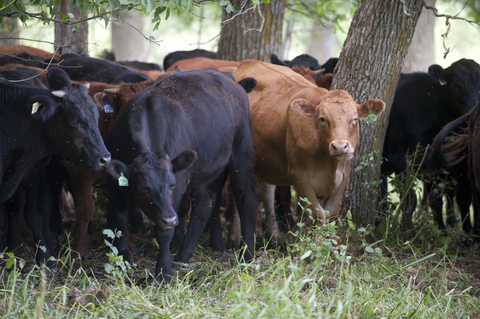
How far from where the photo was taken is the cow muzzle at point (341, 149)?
455 centimetres

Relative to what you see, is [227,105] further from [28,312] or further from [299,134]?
[28,312]

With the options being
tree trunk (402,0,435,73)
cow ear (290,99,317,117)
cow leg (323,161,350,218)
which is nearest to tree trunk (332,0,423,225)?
cow leg (323,161,350,218)

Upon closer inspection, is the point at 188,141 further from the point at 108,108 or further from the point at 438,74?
the point at 438,74

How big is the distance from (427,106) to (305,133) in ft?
8.57

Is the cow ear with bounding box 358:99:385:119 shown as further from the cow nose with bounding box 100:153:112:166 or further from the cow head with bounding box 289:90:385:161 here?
the cow nose with bounding box 100:153:112:166

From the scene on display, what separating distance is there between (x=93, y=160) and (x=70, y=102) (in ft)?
1.71

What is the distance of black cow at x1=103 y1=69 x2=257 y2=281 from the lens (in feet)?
13.4

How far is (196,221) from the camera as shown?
205 inches

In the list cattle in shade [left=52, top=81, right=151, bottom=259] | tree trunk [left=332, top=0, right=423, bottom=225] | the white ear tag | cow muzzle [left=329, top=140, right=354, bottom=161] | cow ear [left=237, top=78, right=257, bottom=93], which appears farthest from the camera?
cow ear [left=237, top=78, right=257, bottom=93]

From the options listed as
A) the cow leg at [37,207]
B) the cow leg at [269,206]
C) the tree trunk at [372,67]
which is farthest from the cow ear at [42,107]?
the tree trunk at [372,67]

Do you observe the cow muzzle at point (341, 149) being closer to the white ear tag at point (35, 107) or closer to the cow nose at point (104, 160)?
the cow nose at point (104, 160)

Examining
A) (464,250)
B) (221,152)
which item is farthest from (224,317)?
(464,250)

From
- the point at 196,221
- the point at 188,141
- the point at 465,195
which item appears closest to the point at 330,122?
the point at 188,141

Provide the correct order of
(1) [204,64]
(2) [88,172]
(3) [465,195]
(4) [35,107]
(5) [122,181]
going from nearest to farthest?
(5) [122,181]
(4) [35,107]
(2) [88,172]
(3) [465,195]
(1) [204,64]
